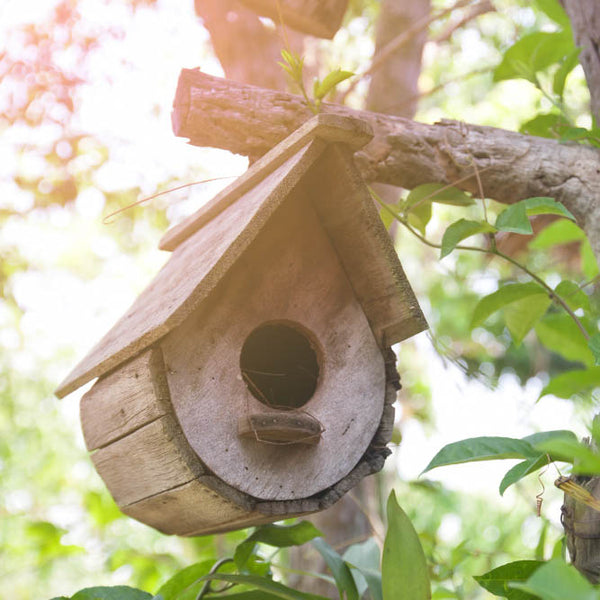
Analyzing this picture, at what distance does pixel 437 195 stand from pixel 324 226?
0.73 feet

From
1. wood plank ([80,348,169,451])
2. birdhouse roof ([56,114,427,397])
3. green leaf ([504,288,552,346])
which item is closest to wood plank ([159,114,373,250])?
birdhouse roof ([56,114,427,397])

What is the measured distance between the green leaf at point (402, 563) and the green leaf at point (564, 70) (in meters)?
0.86

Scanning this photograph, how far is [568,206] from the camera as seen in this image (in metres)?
1.42

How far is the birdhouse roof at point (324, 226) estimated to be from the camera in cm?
105

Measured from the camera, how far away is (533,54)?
1.44 metres

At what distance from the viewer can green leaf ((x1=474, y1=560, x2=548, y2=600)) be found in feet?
2.97

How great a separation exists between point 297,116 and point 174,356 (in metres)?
0.46

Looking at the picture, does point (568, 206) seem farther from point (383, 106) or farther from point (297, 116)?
point (383, 106)

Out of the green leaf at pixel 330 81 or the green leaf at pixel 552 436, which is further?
the green leaf at pixel 330 81

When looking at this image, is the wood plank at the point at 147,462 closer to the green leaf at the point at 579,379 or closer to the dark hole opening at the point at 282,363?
the dark hole opening at the point at 282,363

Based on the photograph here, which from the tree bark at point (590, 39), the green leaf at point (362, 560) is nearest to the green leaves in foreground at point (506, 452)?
the green leaf at point (362, 560)

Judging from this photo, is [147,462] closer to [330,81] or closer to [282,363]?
[282,363]

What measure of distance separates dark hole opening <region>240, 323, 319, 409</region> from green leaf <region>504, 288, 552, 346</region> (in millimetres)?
380

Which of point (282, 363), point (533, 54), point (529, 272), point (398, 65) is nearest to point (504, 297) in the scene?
point (529, 272)
